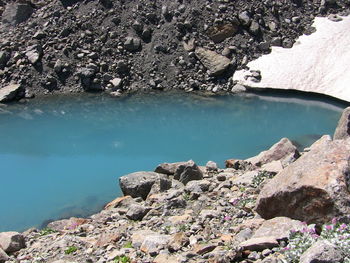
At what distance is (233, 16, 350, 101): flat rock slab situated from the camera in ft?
96.7

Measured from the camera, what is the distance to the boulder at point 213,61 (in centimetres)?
3138

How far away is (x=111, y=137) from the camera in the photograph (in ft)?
84.1

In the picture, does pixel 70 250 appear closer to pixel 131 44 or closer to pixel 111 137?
pixel 111 137

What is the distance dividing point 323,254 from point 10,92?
27.8m

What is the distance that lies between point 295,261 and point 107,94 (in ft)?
84.0

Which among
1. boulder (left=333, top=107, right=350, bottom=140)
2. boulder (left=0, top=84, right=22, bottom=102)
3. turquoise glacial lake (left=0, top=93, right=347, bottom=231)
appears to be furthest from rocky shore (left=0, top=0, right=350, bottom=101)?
boulder (left=333, top=107, right=350, bottom=140)

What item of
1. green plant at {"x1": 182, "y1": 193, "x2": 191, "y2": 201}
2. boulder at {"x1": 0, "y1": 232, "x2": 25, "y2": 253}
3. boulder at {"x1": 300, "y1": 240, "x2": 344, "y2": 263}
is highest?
boulder at {"x1": 300, "y1": 240, "x2": 344, "y2": 263}

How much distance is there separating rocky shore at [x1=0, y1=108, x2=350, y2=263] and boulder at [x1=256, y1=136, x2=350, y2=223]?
2 centimetres

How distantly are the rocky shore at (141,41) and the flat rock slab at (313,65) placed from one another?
70cm

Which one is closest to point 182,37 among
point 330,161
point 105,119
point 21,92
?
point 105,119

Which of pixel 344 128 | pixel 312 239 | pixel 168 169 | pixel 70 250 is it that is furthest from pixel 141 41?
pixel 312 239

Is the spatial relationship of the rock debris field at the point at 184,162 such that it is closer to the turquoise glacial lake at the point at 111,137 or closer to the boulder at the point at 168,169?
the boulder at the point at 168,169

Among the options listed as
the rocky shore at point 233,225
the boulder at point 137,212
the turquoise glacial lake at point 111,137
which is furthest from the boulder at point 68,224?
the boulder at point 137,212

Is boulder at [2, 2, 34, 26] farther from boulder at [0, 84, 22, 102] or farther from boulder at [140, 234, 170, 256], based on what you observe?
boulder at [140, 234, 170, 256]
